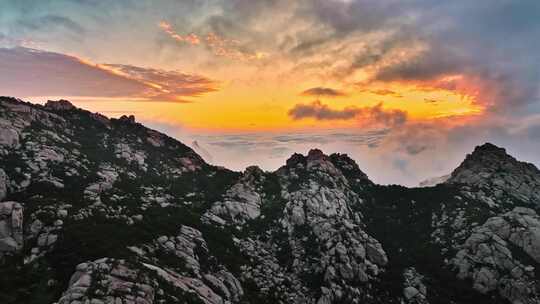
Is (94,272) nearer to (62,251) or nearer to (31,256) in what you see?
(62,251)

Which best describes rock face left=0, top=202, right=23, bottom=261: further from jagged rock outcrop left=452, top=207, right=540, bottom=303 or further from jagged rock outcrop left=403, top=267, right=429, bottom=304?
jagged rock outcrop left=452, top=207, right=540, bottom=303

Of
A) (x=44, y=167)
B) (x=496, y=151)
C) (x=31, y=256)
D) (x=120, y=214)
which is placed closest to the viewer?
(x=31, y=256)

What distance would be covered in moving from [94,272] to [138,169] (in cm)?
6095

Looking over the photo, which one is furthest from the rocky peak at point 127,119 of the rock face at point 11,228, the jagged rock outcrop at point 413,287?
the jagged rock outcrop at point 413,287

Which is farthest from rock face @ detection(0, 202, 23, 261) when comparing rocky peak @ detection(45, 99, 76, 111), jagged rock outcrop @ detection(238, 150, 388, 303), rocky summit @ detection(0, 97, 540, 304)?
rocky peak @ detection(45, 99, 76, 111)

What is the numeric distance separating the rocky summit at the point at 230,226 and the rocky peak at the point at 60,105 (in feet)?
2.02

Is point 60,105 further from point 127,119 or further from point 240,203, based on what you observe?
point 240,203

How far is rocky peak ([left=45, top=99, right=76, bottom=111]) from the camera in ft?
385

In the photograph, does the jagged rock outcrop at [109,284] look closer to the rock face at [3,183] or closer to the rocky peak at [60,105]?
the rock face at [3,183]

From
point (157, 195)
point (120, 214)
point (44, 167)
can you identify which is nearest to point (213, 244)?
point (120, 214)

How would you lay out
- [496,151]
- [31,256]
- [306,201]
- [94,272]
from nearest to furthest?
[94,272] → [31,256] → [306,201] → [496,151]

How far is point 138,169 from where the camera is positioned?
99312 millimetres

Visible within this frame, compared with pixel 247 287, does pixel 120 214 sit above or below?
above

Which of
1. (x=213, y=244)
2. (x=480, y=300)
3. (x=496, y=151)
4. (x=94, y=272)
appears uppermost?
(x=496, y=151)
